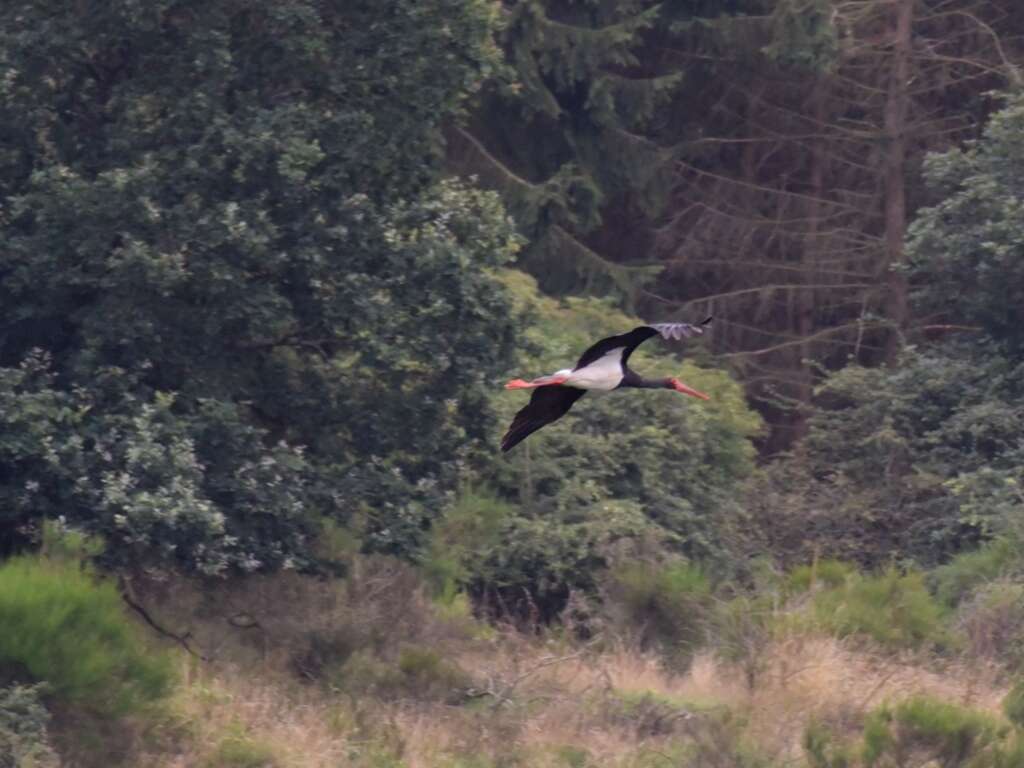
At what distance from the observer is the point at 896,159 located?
19969mm

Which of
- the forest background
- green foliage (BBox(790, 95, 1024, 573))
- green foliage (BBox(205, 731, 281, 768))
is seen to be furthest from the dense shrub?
green foliage (BBox(205, 731, 281, 768))

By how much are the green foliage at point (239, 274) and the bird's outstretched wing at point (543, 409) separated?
1684mm

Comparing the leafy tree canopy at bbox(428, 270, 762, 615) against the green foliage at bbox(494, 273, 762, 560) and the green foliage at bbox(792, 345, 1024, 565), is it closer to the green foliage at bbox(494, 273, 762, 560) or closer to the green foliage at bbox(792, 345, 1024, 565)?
the green foliage at bbox(494, 273, 762, 560)

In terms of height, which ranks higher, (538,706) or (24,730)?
(24,730)

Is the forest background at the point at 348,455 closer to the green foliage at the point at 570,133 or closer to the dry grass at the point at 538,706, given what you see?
the dry grass at the point at 538,706

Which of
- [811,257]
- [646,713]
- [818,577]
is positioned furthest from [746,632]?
[811,257]

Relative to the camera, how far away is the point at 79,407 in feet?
34.1

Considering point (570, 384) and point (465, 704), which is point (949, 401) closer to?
point (465, 704)

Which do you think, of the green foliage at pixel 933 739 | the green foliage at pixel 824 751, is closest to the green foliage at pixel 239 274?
the green foliage at pixel 824 751

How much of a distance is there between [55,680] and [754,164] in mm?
13761

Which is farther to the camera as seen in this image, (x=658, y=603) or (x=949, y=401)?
(x=949, y=401)

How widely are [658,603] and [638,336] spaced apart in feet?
16.5

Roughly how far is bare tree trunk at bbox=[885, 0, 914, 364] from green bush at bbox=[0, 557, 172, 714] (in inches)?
453

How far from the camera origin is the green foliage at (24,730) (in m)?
8.95
